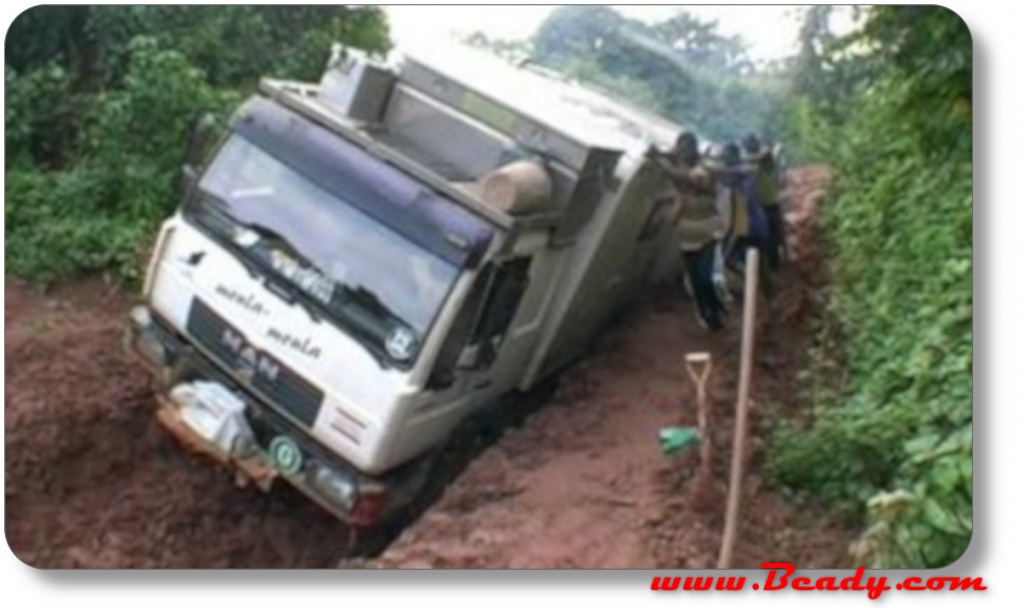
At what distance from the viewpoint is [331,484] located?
3943 millimetres

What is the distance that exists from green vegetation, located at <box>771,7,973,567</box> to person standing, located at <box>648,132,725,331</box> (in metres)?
0.37

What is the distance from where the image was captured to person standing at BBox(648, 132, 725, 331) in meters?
4.86

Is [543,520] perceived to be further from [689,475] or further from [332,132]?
[332,132]

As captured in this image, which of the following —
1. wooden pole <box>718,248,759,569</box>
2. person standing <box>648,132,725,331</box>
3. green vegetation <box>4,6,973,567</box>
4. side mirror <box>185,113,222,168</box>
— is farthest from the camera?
person standing <box>648,132,725,331</box>

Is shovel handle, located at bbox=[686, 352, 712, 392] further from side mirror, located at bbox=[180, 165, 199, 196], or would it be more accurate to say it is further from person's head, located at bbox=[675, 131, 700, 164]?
side mirror, located at bbox=[180, 165, 199, 196]

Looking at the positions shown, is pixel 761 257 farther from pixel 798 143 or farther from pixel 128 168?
pixel 128 168

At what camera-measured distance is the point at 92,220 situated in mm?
4801

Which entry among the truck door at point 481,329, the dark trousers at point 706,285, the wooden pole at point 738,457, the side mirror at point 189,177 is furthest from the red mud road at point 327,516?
the side mirror at point 189,177

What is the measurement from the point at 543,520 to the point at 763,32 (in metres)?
1.42

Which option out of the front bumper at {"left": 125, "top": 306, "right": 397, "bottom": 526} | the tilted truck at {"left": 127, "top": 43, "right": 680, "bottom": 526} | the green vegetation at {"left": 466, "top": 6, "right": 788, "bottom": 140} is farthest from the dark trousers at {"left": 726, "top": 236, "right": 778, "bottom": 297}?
the front bumper at {"left": 125, "top": 306, "right": 397, "bottom": 526}

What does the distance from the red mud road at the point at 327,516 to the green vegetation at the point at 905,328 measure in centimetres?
18

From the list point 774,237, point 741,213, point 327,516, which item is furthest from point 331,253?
point 774,237

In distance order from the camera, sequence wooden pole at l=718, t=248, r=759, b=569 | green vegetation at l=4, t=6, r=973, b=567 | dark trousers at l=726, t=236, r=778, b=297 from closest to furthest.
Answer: wooden pole at l=718, t=248, r=759, b=569 < green vegetation at l=4, t=6, r=973, b=567 < dark trousers at l=726, t=236, r=778, b=297

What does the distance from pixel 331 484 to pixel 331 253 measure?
629 millimetres
